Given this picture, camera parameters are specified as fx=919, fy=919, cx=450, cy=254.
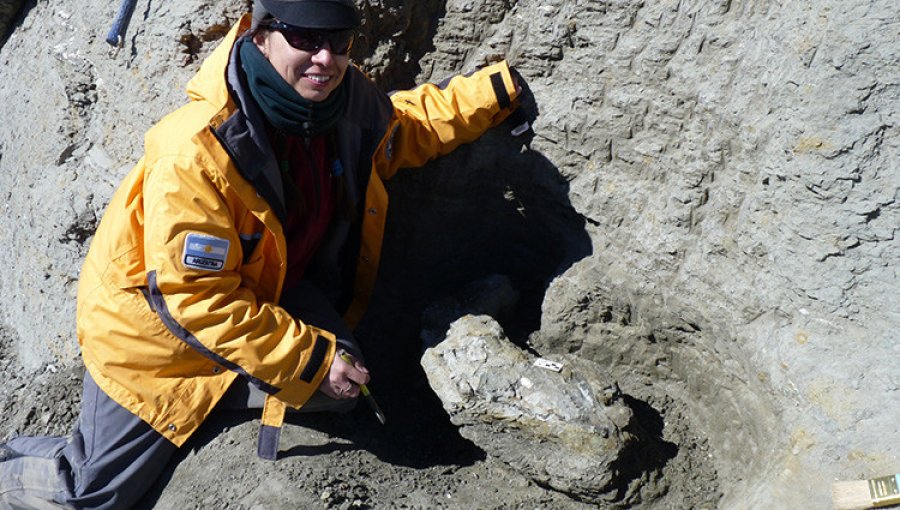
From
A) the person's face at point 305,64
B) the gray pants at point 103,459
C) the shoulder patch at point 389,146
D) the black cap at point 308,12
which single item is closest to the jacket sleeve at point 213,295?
the gray pants at point 103,459

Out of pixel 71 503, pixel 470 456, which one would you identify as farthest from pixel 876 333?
pixel 71 503

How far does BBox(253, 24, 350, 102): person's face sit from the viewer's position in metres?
2.82

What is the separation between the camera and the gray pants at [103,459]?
10.3 feet

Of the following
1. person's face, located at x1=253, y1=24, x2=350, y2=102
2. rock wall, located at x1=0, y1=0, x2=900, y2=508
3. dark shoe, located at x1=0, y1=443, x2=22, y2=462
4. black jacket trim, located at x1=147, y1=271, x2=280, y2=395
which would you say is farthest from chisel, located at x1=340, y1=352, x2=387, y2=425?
dark shoe, located at x1=0, y1=443, x2=22, y2=462

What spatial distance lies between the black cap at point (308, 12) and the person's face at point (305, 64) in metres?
0.06

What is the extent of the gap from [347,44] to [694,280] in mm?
1422

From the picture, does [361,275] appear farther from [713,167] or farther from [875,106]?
[875,106]

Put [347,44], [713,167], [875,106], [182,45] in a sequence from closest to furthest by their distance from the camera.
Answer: [875,106] → [347,44] → [713,167] → [182,45]

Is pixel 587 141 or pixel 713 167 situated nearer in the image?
pixel 713 167

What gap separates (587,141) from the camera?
3.45 metres

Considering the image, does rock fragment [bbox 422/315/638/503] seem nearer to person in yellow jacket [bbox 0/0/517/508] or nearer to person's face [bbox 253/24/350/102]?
person in yellow jacket [bbox 0/0/517/508]

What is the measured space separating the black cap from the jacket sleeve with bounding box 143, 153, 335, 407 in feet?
1.62

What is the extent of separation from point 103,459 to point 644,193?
2.12 meters

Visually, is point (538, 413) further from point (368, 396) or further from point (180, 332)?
point (180, 332)
